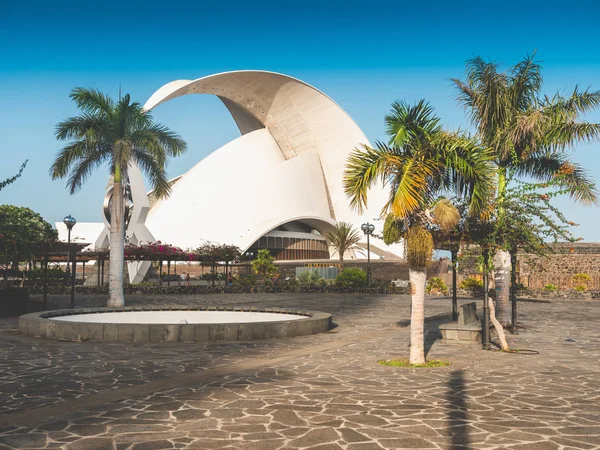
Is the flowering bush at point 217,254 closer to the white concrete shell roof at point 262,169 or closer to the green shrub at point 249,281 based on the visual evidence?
the green shrub at point 249,281

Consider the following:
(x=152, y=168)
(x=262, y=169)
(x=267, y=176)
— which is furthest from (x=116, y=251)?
(x=262, y=169)

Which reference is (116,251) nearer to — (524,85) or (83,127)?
(83,127)

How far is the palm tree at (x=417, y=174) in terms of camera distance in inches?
347

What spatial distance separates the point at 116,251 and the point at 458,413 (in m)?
16.2

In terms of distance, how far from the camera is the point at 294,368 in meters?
8.39

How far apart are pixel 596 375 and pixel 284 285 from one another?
23223mm

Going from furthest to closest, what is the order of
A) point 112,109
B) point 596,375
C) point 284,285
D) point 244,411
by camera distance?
point 284,285 → point 112,109 → point 596,375 → point 244,411

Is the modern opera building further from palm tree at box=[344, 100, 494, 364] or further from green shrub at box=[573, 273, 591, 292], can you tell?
palm tree at box=[344, 100, 494, 364]

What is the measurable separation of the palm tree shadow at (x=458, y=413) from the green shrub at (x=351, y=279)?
867 inches

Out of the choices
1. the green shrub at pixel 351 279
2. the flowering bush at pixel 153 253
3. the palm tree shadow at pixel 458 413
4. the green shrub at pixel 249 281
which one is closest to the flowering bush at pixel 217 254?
the green shrub at pixel 249 281

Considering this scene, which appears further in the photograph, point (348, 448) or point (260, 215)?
point (260, 215)

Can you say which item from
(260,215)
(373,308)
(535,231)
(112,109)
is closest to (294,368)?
(535,231)

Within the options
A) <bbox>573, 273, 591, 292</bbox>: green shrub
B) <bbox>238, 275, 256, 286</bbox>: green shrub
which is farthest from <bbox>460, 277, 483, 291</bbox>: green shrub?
<bbox>238, 275, 256, 286</bbox>: green shrub

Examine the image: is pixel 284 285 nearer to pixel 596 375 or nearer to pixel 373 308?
pixel 373 308
